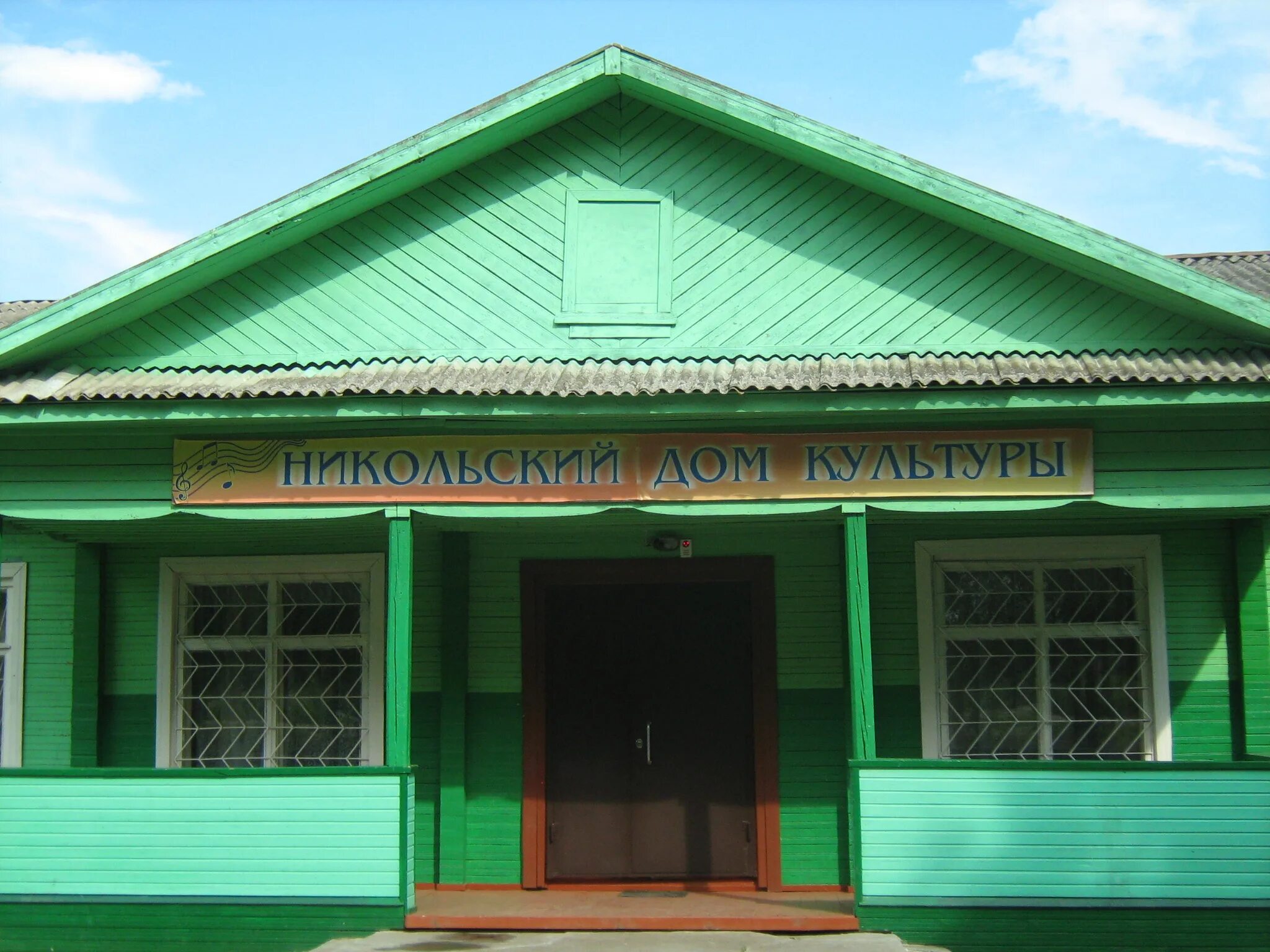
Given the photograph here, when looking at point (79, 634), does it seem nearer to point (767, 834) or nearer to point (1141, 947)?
point (767, 834)

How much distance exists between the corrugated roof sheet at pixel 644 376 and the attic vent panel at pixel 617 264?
12.7 inches

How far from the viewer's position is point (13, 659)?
942 cm

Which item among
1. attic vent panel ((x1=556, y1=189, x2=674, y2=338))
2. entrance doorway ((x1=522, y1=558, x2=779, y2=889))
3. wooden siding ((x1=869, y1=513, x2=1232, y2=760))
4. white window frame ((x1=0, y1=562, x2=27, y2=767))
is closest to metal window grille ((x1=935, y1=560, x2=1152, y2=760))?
wooden siding ((x1=869, y1=513, x2=1232, y2=760))

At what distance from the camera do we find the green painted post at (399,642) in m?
7.36

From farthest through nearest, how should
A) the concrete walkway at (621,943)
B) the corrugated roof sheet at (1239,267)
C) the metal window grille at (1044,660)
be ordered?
the corrugated roof sheet at (1239,267) < the metal window grille at (1044,660) < the concrete walkway at (621,943)

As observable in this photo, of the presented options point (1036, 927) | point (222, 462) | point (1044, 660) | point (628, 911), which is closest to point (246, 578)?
point (222, 462)

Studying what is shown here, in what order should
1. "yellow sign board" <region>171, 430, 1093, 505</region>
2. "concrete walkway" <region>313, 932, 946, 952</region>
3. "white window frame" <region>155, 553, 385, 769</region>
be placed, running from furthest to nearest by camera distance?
1. "white window frame" <region>155, 553, 385, 769</region>
2. "yellow sign board" <region>171, 430, 1093, 505</region>
3. "concrete walkway" <region>313, 932, 946, 952</region>

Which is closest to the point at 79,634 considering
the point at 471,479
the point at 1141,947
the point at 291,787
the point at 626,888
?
the point at 291,787

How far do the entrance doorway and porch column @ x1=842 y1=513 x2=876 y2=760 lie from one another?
1.46m

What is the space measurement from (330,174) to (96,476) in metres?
2.35

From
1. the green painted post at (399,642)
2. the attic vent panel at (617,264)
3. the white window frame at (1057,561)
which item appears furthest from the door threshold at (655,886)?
the attic vent panel at (617,264)

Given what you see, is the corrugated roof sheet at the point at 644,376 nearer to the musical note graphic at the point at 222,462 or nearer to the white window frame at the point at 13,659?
the musical note graphic at the point at 222,462

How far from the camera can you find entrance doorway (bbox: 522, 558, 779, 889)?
877 centimetres

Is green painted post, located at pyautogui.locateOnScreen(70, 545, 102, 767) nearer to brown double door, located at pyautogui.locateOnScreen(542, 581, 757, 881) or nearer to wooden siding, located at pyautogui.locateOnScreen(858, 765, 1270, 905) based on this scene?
brown double door, located at pyautogui.locateOnScreen(542, 581, 757, 881)
